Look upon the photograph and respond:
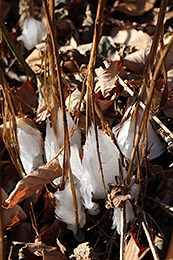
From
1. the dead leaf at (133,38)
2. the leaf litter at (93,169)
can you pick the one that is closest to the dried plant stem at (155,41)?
the leaf litter at (93,169)

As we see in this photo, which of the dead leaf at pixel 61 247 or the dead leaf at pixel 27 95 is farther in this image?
the dead leaf at pixel 27 95

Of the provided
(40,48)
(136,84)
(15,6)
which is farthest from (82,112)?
(15,6)

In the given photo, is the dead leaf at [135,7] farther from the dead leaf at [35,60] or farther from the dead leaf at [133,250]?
the dead leaf at [133,250]

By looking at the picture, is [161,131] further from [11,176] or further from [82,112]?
[11,176]

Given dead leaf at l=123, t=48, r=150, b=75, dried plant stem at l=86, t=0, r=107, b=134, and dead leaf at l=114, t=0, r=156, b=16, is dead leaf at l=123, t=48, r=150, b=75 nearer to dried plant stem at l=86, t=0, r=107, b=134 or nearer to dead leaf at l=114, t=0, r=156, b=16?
dried plant stem at l=86, t=0, r=107, b=134

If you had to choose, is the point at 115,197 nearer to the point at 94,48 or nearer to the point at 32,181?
the point at 32,181

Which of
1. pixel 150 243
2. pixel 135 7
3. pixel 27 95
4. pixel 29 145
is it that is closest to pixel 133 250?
pixel 150 243
